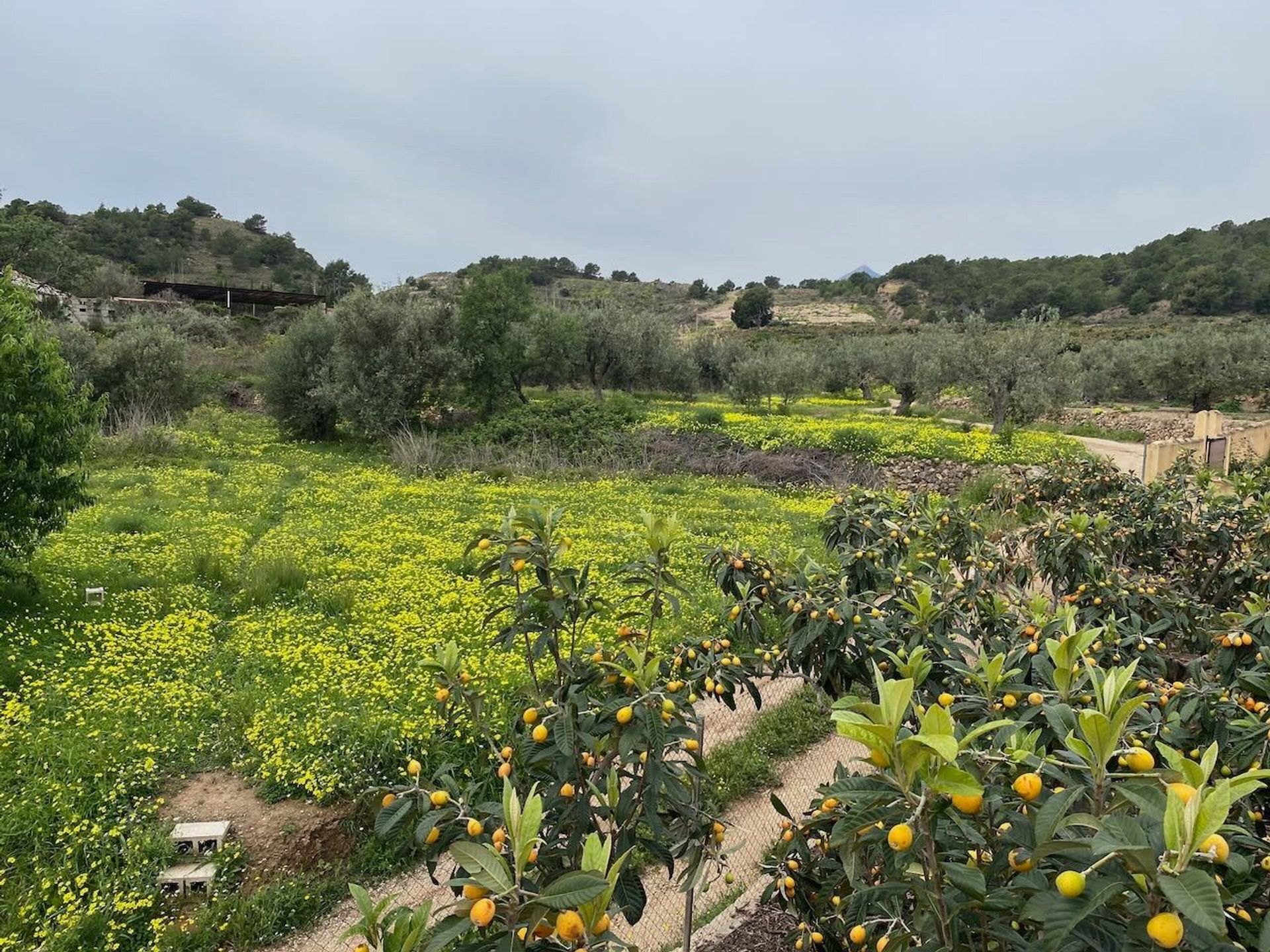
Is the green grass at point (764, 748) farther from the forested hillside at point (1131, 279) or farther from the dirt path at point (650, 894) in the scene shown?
the forested hillside at point (1131, 279)

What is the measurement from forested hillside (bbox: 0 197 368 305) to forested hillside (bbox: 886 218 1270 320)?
190 ft

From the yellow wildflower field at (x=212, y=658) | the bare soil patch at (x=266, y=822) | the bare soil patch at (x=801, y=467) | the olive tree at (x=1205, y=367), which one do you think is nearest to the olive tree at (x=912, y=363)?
the olive tree at (x=1205, y=367)

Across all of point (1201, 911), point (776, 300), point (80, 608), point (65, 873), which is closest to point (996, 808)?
point (1201, 911)

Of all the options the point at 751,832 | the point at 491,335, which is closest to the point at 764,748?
the point at 751,832

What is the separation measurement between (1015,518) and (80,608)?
35.0 feet

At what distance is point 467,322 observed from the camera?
1952 centimetres

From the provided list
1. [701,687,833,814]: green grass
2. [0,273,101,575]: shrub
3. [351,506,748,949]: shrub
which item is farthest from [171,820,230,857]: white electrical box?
[0,273,101,575]: shrub

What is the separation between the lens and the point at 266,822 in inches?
151

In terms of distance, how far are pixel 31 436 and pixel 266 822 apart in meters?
4.25

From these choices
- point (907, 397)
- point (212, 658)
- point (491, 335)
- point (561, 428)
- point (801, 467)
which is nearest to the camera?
point (212, 658)

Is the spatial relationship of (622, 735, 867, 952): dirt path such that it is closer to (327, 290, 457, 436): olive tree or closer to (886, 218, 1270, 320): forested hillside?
(327, 290, 457, 436): olive tree

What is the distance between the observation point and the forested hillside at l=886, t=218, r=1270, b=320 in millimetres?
51825

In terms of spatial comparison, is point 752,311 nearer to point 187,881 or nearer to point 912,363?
point 912,363

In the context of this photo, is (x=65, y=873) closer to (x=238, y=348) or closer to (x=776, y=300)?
(x=238, y=348)
